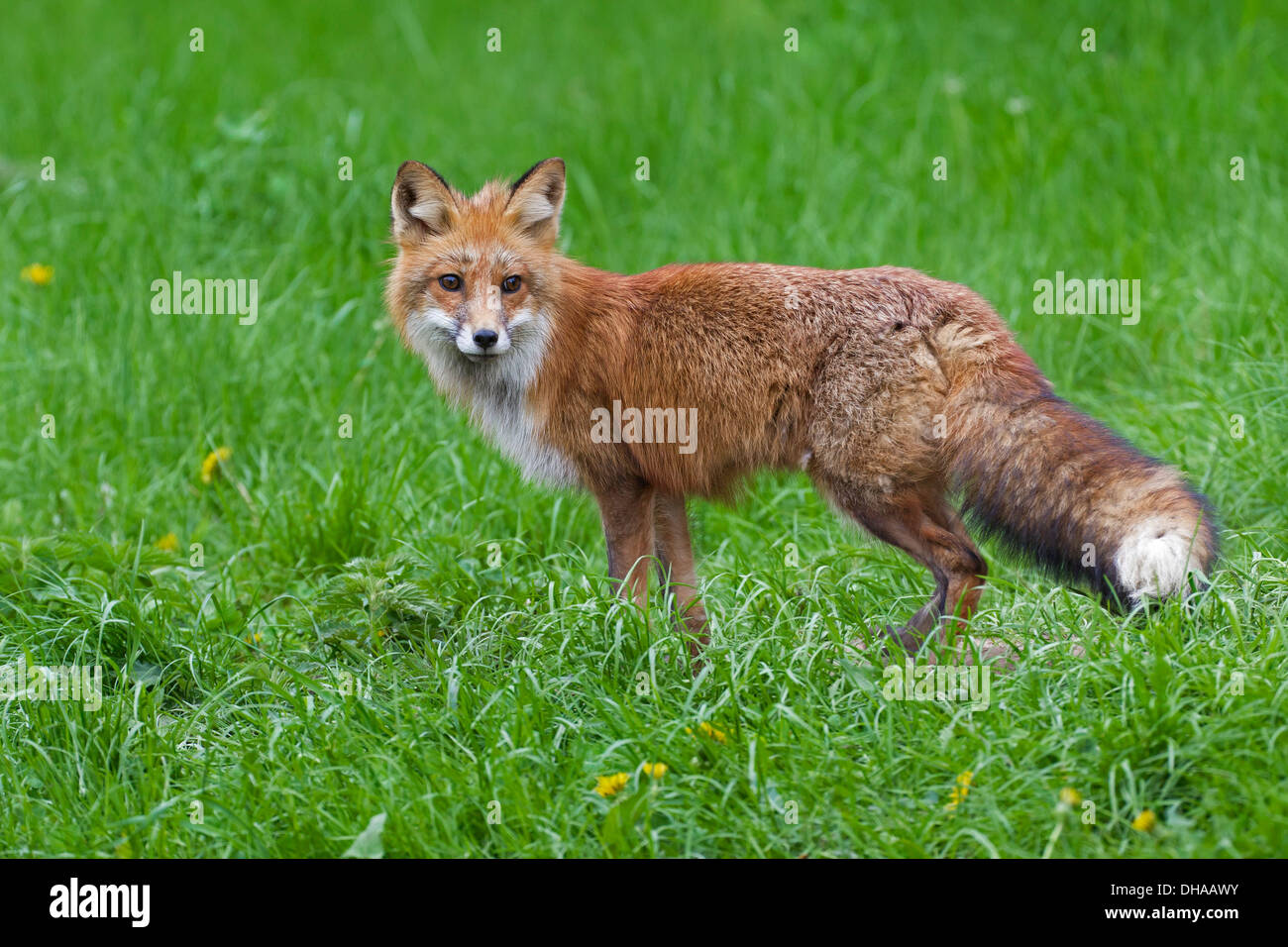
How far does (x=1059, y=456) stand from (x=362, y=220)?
17.2 feet

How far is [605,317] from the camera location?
509 cm

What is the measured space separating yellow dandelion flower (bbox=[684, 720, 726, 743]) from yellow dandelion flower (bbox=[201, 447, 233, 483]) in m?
3.57

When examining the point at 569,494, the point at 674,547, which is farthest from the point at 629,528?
the point at 569,494

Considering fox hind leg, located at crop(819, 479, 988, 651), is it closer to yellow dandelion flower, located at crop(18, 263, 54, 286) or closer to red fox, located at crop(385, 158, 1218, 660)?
red fox, located at crop(385, 158, 1218, 660)

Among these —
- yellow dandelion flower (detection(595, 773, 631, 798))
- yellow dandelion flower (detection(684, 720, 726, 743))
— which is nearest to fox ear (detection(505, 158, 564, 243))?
yellow dandelion flower (detection(684, 720, 726, 743))

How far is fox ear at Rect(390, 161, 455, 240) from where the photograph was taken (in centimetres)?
495

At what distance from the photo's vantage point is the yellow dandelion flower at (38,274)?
301 inches

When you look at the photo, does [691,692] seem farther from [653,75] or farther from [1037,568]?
[653,75]

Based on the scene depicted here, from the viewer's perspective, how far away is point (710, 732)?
12.6 ft

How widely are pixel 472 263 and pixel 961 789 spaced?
265cm

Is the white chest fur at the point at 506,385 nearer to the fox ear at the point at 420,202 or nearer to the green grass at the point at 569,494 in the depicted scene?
the fox ear at the point at 420,202

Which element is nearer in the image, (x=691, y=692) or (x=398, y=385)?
(x=691, y=692)
